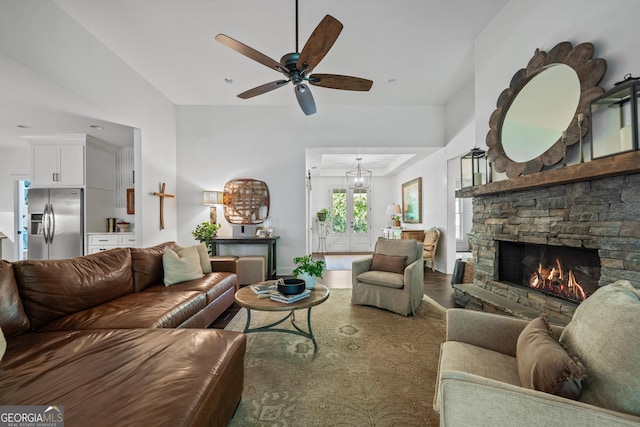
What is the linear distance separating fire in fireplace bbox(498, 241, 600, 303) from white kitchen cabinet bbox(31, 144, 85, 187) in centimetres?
613

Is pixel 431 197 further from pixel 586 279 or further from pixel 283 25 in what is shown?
pixel 283 25

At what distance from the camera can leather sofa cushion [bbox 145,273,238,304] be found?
252 cm

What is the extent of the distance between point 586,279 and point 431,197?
11.4 feet

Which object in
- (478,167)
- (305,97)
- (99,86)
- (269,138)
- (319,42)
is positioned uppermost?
(99,86)

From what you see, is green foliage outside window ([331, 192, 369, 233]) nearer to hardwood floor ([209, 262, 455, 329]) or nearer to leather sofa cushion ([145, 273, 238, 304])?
hardwood floor ([209, 262, 455, 329])

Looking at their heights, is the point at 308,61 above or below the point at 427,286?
above

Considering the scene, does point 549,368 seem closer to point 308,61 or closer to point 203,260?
point 308,61

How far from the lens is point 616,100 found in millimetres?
1647

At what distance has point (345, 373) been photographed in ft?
5.97

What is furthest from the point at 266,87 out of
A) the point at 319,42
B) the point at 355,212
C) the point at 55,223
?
the point at 355,212

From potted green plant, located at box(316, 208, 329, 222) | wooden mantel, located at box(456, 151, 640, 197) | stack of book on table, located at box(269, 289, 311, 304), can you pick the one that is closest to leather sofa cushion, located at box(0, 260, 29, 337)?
stack of book on table, located at box(269, 289, 311, 304)

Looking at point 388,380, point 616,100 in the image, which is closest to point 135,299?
point 388,380

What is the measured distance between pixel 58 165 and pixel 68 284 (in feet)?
11.4

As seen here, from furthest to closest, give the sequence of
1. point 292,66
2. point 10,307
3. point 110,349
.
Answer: point 292,66 → point 10,307 → point 110,349
